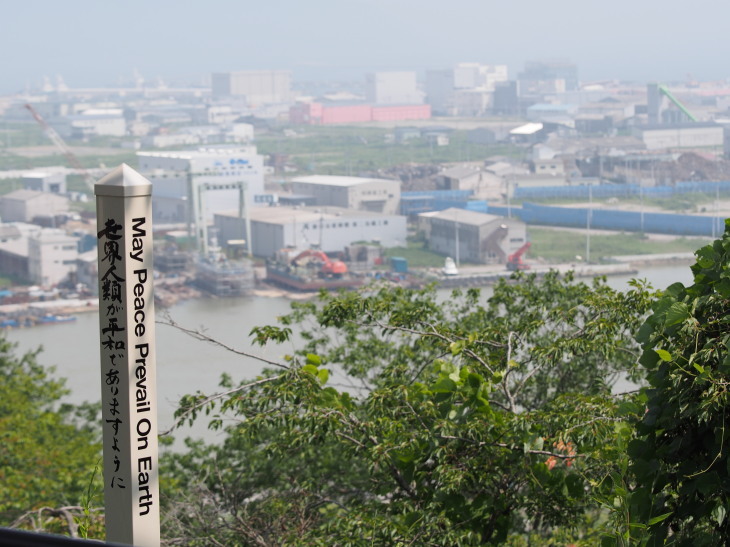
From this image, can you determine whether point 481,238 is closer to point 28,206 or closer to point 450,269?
point 450,269

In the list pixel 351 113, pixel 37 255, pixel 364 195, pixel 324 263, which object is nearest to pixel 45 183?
pixel 37 255

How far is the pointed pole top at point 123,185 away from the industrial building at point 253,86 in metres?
30.0

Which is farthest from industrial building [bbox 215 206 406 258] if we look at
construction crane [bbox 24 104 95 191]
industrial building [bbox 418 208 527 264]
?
construction crane [bbox 24 104 95 191]

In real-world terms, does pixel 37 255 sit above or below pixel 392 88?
below

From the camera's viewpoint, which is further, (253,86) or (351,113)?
(253,86)

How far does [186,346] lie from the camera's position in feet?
28.0

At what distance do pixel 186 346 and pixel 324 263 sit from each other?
16.7ft

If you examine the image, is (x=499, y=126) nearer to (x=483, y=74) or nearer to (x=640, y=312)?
(x=483, y=74)

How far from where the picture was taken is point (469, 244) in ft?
45.3

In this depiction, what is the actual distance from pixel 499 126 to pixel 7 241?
1214cm

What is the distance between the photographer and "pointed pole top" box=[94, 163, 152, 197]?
875 millimetres

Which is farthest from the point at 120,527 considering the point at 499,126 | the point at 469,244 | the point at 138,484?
the point at 499,126

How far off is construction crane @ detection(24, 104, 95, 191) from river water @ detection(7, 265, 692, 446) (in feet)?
22.9

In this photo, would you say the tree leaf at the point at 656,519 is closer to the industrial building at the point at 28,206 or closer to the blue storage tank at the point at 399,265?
the blue storage tank at the point at 399,265
